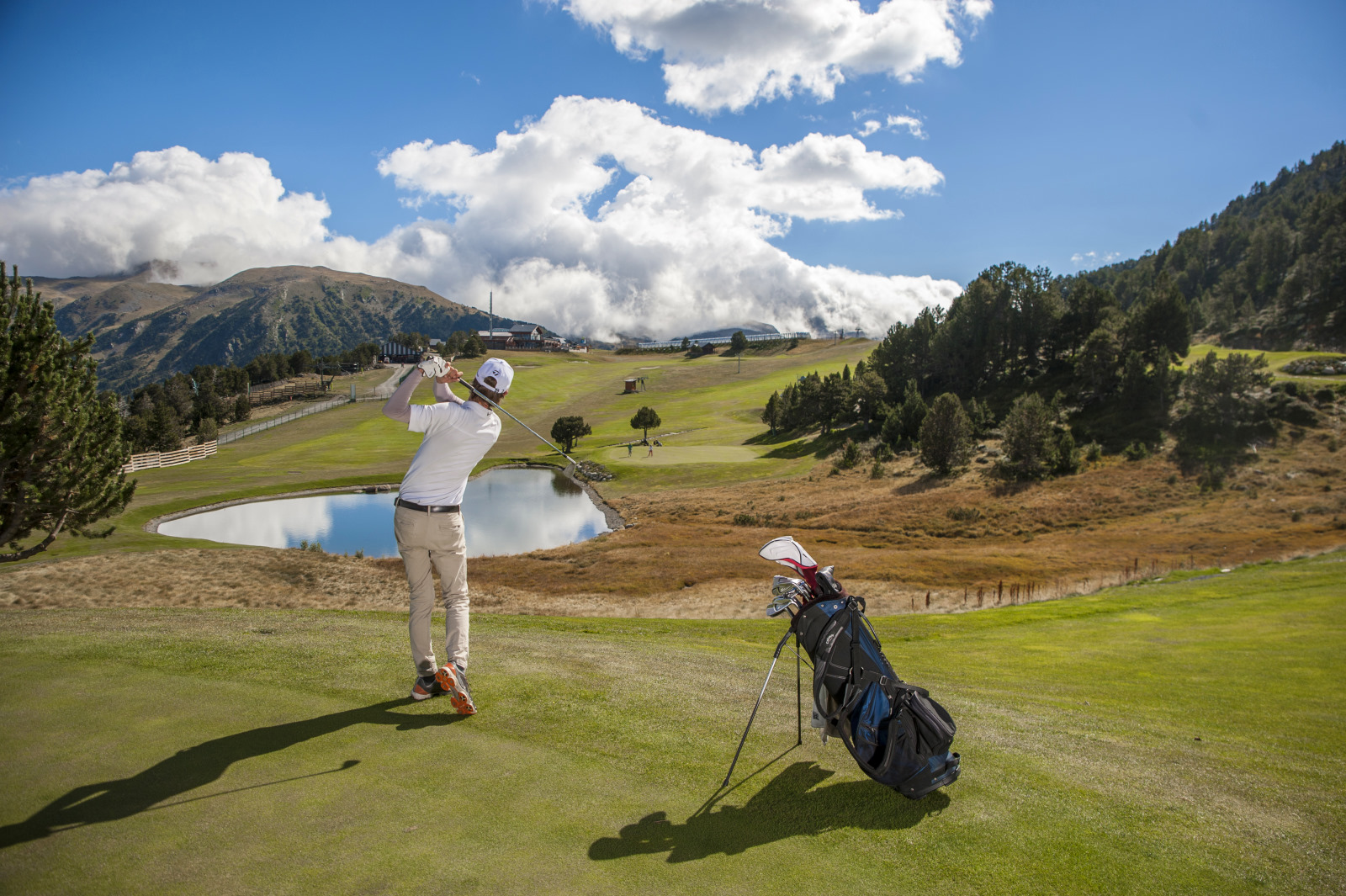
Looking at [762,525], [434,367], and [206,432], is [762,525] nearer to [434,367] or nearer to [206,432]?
[434,367]

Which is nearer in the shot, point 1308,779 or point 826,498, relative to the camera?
point 1308,779

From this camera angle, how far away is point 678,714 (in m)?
6.81

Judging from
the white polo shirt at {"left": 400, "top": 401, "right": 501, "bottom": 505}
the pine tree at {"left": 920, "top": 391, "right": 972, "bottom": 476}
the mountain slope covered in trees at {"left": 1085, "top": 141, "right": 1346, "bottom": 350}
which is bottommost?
the pine tree at {"left": 920, "top": 391, "right": 972, "bottom": 476}

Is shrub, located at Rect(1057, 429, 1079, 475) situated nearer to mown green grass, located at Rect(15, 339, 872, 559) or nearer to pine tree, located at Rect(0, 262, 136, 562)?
mown green grass, located at Rect(15, 339, 872, 559)

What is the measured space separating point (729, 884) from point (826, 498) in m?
53.7

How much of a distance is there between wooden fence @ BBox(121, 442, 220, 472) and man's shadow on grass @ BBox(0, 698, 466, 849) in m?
76.3

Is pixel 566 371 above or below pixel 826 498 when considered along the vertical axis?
above

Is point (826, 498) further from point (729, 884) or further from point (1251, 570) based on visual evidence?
point (729, 884)

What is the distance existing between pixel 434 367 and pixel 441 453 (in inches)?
32.8

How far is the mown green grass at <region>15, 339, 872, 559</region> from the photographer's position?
5641 cm

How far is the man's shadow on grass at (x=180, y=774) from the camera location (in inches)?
172

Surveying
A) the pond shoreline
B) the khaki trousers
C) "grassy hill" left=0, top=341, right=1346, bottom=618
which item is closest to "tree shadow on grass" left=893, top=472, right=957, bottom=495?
"grassy hill" left=0, top=341, right=1346, bottom=618

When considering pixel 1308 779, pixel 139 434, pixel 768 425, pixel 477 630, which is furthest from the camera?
pixel 768 425

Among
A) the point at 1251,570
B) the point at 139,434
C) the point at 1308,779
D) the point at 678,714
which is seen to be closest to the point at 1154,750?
the point at 1308,779
